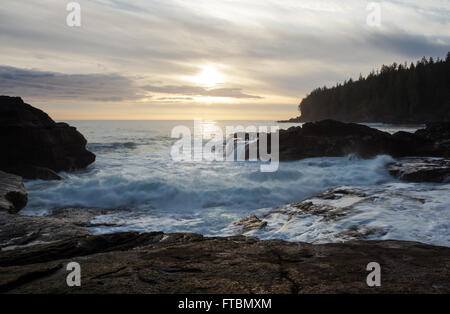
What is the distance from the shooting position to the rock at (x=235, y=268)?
2.51 m

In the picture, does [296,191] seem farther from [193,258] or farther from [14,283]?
[14,283]

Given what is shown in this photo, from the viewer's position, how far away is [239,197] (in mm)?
11320

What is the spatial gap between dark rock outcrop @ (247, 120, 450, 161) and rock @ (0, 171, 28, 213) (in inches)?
521

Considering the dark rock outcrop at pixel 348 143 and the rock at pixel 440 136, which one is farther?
the dark rock outcrop at pixel 348 143

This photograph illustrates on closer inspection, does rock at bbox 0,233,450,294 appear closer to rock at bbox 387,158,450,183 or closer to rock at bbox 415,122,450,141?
rock at bbox 387,158,450,183

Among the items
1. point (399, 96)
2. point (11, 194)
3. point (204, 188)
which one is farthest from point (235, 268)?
point (399, 96)

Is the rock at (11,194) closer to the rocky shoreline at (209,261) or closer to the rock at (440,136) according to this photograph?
the rocky shoreline at (209,261)

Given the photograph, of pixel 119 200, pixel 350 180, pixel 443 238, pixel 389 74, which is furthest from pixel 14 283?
pixel 389 74

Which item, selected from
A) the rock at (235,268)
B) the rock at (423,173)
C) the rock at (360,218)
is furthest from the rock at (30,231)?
the rock at (423,173)

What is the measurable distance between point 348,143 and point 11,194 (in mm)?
16232

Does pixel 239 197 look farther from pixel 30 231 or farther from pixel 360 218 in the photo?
pixel 30 231

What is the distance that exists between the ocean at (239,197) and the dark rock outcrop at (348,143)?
1053mm

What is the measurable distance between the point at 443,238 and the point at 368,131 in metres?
14.1

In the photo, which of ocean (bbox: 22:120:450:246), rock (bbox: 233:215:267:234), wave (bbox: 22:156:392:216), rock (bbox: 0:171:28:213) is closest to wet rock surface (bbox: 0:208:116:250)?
rock (bbox: 0:171:28:213)
